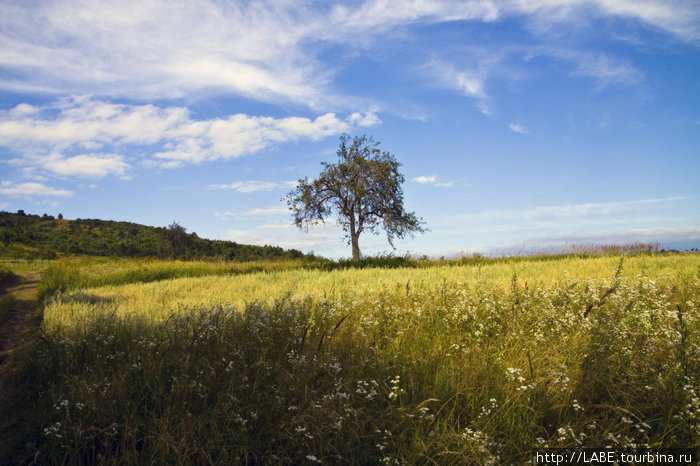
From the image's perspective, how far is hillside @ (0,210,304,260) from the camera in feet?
134

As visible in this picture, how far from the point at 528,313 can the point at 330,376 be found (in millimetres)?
3895

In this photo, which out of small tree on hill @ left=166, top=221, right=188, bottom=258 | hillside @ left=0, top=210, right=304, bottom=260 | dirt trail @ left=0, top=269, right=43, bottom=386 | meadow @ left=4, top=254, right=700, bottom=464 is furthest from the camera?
small tree on hill @ left=166, top=221, right=188, bottom=258

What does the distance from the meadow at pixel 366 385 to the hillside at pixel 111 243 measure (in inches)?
1200

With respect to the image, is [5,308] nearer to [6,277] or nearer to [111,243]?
[6,277]

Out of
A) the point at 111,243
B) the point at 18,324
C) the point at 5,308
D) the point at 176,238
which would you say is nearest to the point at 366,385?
the point at 18,324

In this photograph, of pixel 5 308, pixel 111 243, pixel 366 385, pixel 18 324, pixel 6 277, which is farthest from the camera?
pixel 111 243

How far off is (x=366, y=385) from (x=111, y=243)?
63.6 meters

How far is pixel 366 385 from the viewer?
12.0ft

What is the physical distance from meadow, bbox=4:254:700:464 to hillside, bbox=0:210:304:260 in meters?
30.5

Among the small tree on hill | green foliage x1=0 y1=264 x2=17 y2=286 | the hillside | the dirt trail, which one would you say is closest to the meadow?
the dirt trail

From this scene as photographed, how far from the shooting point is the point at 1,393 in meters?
4.87

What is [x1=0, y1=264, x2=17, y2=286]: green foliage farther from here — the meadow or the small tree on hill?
the small tree on hill

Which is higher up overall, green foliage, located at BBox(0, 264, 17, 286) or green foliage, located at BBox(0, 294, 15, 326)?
green foliage, located at BBox(0, 264, 17, 286)

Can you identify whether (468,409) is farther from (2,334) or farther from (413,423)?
(2,334)
